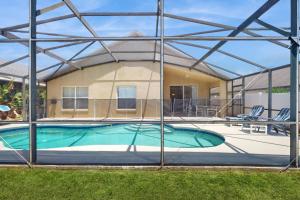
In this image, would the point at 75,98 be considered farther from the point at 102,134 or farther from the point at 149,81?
the point at 102,134

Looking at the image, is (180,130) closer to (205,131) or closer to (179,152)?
(205,131)

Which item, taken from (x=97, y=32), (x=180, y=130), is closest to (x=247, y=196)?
(x=97, y=32)

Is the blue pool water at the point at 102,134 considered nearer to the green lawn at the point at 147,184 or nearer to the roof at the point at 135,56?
the roof at the point at 135,56

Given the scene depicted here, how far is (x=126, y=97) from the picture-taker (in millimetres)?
18156

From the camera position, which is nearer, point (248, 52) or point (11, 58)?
point (248, 52)

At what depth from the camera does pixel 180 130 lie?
506 inches

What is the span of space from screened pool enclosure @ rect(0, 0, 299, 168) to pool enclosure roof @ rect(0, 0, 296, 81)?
41 mm

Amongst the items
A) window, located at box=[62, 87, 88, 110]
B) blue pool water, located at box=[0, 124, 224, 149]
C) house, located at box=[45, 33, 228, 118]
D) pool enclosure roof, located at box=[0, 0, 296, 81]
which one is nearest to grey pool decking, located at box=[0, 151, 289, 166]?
pool enclosure roof, located at box=[0, 0, 296, 81]

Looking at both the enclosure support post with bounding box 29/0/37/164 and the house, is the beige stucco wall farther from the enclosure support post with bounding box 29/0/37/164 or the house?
the enclosure support post with bounding box 29/0/37/164

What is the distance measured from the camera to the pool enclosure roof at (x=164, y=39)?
5.68 meters

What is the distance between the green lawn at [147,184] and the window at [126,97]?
12964mm

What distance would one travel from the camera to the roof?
14242 millimetres

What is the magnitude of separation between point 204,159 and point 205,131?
5.58m

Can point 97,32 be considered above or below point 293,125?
above
